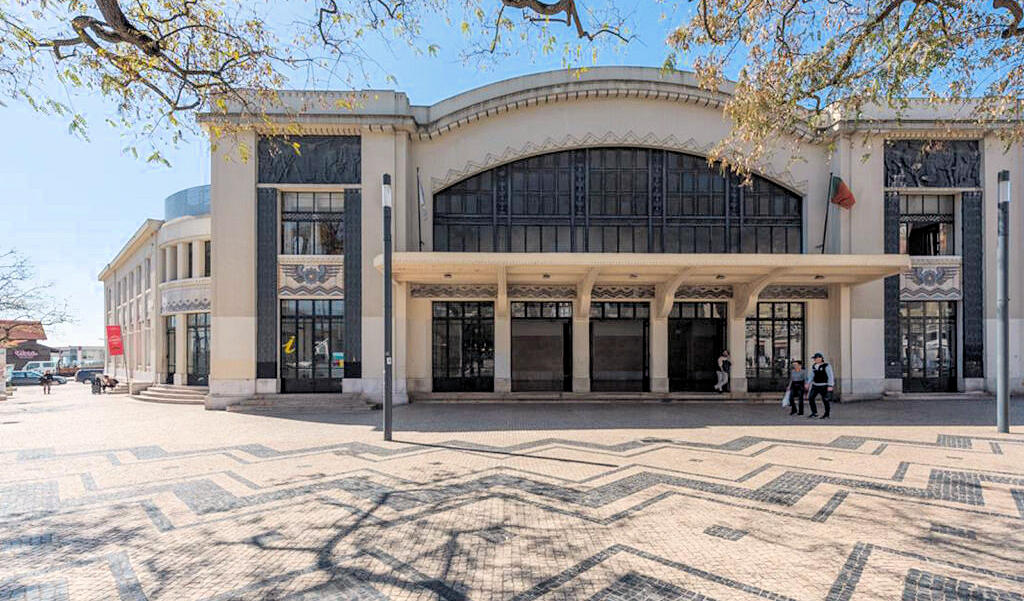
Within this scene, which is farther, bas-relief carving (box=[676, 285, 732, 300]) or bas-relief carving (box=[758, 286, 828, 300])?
bas-relief carving (box=[676, 285, 732, 300])

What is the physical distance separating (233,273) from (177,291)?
6.20 metres

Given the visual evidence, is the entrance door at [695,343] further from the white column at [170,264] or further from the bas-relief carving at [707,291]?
the white column at [170,264]

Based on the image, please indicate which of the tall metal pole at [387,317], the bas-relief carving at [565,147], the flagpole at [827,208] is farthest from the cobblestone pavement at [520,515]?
the bas-relief carving at [565,147]

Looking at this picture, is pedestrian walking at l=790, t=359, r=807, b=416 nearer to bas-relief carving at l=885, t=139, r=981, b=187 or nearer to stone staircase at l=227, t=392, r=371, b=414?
bas-relief carving at l=885, t=139, r=981, b=187

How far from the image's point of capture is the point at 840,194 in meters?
16.4

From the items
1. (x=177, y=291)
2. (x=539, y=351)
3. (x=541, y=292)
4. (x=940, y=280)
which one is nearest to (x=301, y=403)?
(x=539, y=351)

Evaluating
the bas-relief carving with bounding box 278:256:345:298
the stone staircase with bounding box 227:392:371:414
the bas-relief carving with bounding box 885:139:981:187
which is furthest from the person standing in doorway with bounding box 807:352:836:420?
the bas-relief carving with bounding box 278:256:345:298

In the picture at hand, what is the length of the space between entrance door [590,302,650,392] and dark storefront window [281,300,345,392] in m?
9.05

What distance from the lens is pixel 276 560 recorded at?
4652mm

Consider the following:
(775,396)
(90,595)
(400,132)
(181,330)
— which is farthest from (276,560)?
(181,330)

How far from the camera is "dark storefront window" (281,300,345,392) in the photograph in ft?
53.8

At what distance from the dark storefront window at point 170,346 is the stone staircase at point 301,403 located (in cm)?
836

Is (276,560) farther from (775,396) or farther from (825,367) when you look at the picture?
(775,396)

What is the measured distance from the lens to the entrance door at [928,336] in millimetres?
16906
